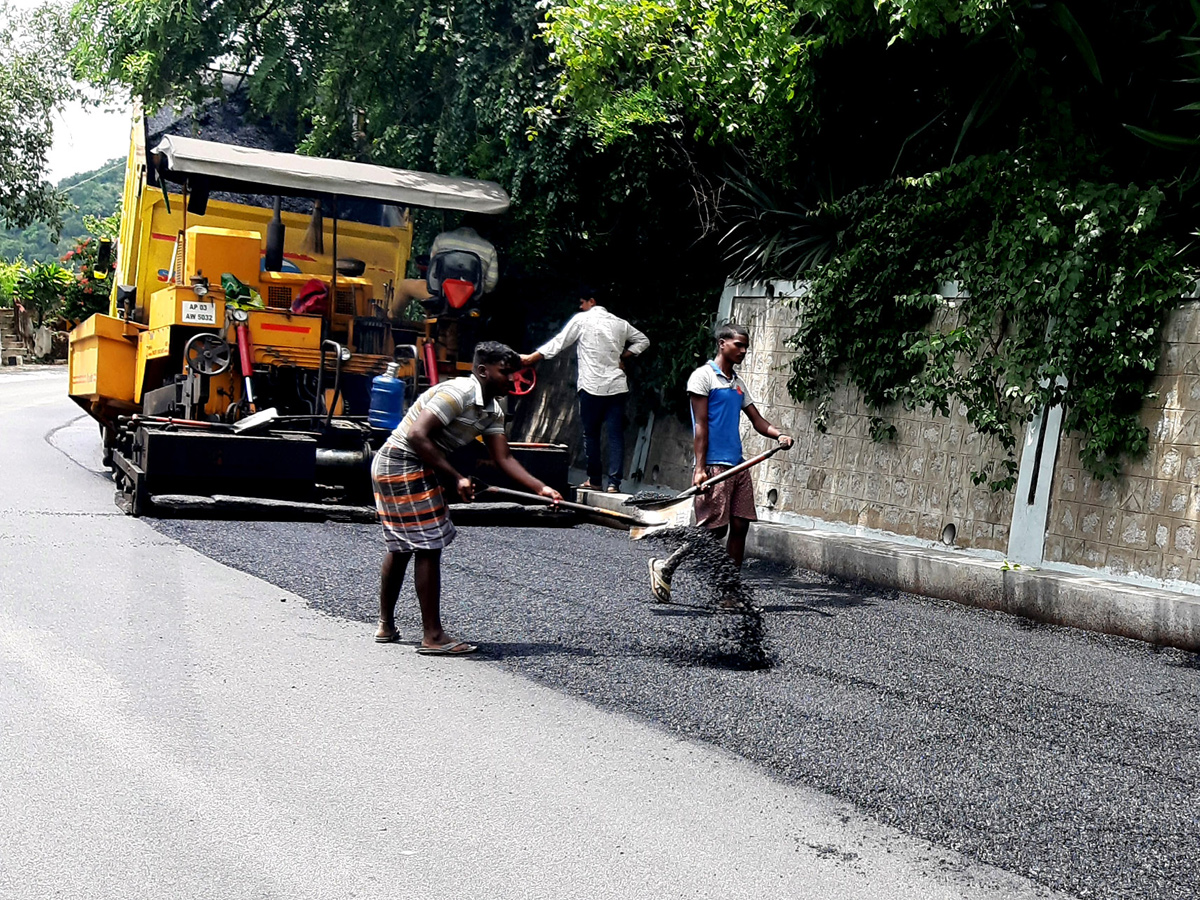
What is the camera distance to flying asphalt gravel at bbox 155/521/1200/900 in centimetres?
409

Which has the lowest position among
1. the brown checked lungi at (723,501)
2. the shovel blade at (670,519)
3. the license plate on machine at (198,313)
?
the shovel blade at (670,519)

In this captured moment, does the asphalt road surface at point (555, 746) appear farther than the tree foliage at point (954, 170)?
No

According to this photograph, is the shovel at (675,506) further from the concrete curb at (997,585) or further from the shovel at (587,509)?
the concrete curb at (997,585)

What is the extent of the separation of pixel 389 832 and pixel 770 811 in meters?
1.16

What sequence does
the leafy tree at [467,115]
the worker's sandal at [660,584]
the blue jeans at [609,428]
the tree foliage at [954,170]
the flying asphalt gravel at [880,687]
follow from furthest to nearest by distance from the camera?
the leafy tree at [467,115]
the blue jeans at [609,428]
the tree foliage at [954,170]
the worker's sandal at [660,584]
the flying asphalt gravel at [880,687]

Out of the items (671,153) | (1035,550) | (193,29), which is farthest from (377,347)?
(193,29)

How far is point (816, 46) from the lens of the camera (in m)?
9.72

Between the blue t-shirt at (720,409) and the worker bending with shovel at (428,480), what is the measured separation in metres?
1.78

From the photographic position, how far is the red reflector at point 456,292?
1167cm

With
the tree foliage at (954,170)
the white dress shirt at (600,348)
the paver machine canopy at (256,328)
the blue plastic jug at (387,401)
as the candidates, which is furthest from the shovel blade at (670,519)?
the white dress shirt at (600,348)

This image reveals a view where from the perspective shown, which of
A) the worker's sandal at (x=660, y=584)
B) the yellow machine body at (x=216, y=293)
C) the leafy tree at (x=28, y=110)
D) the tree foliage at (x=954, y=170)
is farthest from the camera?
the leafy tree at (x=28, y=110)

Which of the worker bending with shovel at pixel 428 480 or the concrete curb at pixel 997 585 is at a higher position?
the worker bending with shovel at pixel 428 480

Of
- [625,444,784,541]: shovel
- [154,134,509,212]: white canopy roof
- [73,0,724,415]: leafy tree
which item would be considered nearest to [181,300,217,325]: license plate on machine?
[154,134,509,212]: white canopy roof

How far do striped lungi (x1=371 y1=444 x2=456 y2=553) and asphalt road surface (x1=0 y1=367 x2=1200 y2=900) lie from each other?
1.68 ft
